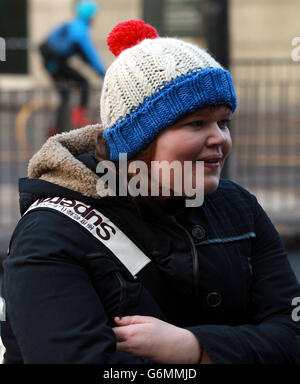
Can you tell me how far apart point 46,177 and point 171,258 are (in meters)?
0.41

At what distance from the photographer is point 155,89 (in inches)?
81.8

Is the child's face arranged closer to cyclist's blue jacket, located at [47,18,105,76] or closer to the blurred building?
cyclist's blue jacket, located at [47,18,105,76]

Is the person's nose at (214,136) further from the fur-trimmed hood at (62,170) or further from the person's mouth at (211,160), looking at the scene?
the fur-trimmed hood at (62,170)

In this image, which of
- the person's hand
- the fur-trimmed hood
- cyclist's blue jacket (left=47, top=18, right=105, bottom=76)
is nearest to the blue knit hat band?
the fur-trimmed hood

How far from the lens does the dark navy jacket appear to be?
1863 mm

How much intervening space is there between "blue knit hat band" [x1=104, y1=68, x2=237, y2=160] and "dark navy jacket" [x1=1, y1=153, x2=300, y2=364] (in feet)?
0.56

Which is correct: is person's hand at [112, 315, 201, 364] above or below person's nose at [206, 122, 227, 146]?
below

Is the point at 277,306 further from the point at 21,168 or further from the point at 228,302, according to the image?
the point at 21,168

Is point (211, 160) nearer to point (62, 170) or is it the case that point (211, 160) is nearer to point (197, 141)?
point (197, 141)

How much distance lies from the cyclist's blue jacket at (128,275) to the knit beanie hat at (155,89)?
0.52 feet

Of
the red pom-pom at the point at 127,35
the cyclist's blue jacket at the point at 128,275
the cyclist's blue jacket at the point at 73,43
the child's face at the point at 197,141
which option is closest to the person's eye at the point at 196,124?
the child's face at the point at 197,141

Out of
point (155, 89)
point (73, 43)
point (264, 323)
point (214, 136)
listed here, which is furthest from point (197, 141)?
point (73, 43)

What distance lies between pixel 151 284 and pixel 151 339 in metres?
0.16

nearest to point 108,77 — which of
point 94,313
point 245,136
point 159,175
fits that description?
point 159,175
